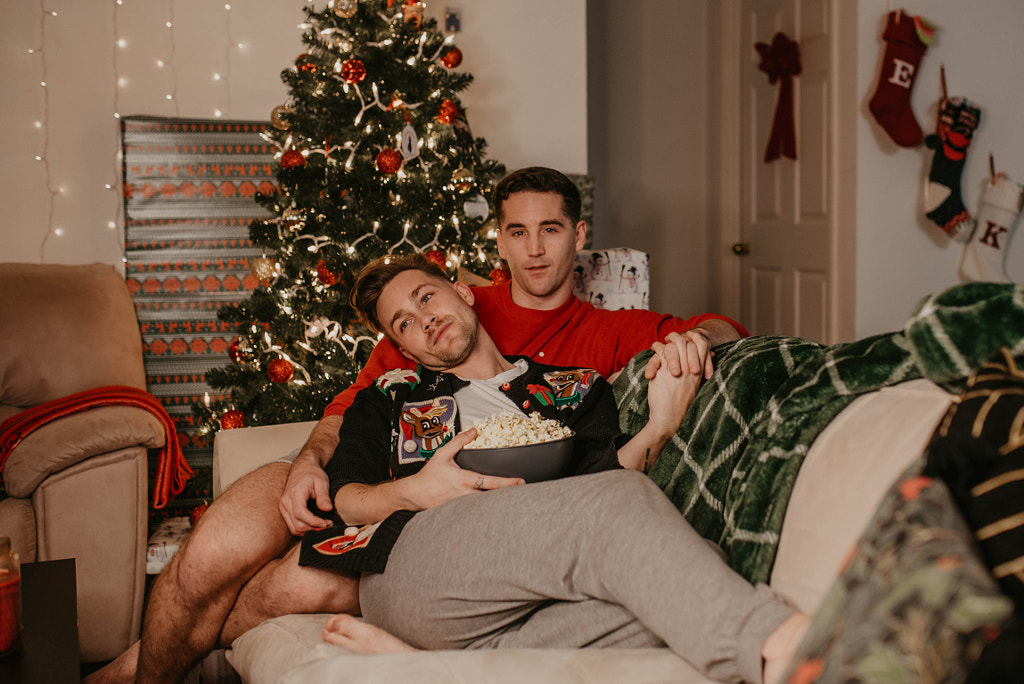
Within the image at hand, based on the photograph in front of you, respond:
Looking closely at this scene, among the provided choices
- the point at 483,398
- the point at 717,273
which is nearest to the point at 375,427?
the point at 483,398

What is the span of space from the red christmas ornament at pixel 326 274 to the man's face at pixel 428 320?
995 millimetres

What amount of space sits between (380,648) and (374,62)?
2188mm

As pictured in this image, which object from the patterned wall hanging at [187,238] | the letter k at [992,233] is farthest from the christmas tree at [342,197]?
the letter k at [992,233]

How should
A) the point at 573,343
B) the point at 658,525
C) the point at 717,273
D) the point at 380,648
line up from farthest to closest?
the point at 717,273 < the point at 573,343 < the point at 380,648 < the point at 658,525

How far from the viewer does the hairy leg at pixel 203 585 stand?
1521mm

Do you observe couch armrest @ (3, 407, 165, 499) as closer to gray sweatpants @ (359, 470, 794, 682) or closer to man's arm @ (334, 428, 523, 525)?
man's arm @ (334, 428, 523, 525)

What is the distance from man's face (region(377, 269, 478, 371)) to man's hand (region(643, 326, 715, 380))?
444mm

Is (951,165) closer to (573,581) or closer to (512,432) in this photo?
(512,432)

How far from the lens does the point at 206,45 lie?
357 centimetres

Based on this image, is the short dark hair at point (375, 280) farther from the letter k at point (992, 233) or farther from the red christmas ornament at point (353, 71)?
the letter k at point (992, 233)

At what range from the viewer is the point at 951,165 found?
335cm

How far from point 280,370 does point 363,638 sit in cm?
168

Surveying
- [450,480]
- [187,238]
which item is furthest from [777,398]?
[187,238]

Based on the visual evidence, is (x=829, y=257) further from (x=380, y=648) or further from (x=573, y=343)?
(x=380, y=648)
